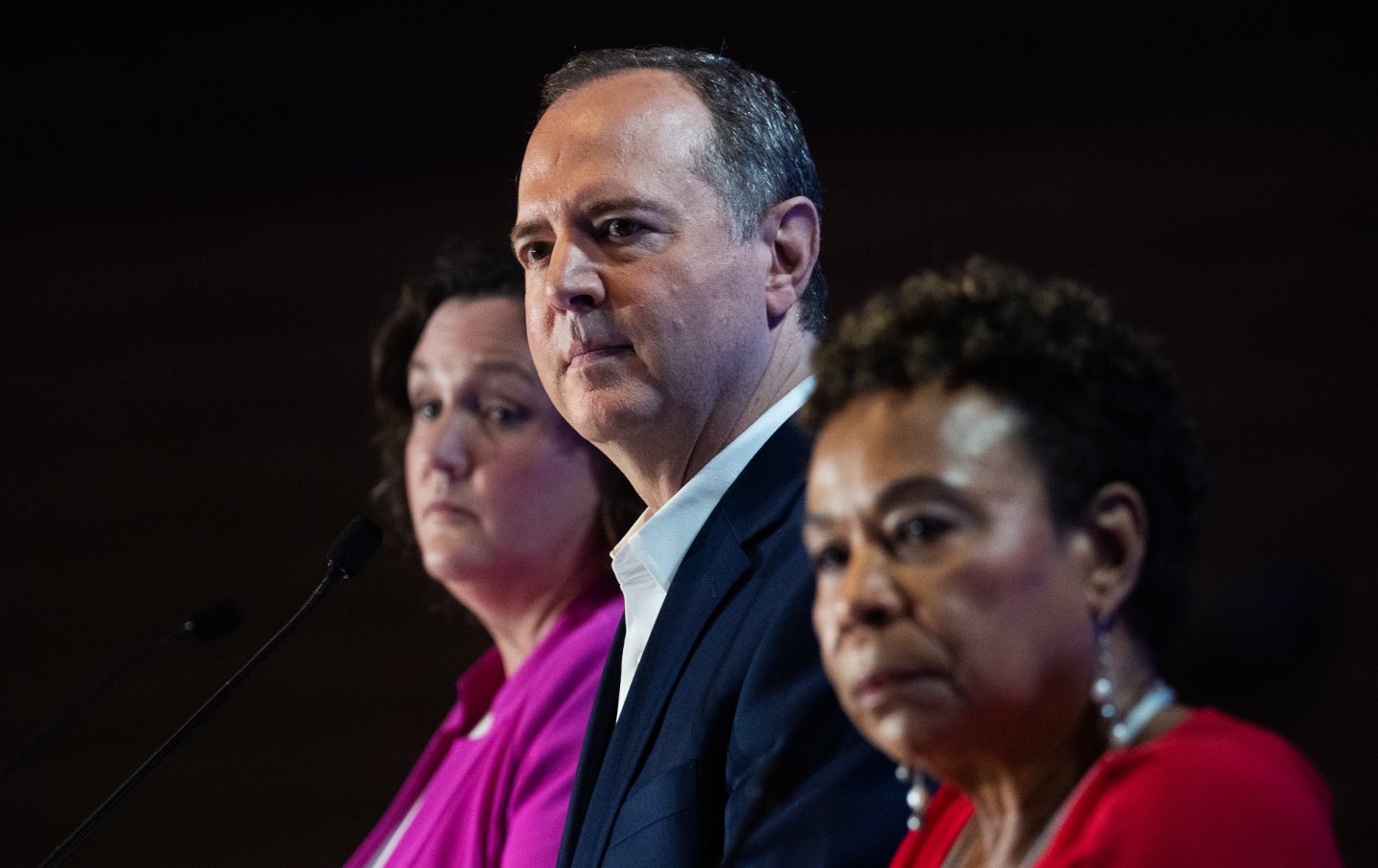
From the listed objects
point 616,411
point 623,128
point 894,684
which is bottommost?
point 894,684

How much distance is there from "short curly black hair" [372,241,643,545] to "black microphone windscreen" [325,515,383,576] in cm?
49

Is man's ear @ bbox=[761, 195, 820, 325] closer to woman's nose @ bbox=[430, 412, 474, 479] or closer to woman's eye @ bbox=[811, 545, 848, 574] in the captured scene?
woman's nose @ bbox=[430, 412, 474, 479]

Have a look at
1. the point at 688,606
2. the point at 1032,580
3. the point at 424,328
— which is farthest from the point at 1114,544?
the point at 424,328

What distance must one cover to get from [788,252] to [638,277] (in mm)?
233

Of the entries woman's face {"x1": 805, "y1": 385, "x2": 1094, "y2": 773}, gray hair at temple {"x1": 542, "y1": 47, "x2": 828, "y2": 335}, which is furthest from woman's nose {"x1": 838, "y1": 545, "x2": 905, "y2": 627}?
gray hair at temple {"x1": 542, "y1": 47, "x2": 828, "y2": 335}

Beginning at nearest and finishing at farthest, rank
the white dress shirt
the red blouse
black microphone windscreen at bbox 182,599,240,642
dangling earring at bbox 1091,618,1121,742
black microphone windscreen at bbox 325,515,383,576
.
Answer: the red blouse → dangling earring at bbox 1091,618,1121,742 → the white dress shirt → black microphone windscreen at bbox 325,515,383,576 → black microphone windscreen at bbox 182,599,240,642

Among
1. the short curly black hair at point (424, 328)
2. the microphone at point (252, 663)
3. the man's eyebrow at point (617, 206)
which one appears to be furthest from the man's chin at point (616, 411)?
the short curly black hair at point (424, 328)

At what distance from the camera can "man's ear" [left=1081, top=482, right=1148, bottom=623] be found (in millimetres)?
1152

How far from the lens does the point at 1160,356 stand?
1229 mm

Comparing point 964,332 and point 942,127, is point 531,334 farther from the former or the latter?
point 942,127

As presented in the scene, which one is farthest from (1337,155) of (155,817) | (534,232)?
(155,817)

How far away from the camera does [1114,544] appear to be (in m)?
1.16

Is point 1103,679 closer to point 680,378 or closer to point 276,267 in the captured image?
point 680,378

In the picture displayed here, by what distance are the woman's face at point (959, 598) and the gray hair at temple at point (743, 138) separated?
0.95 meters
